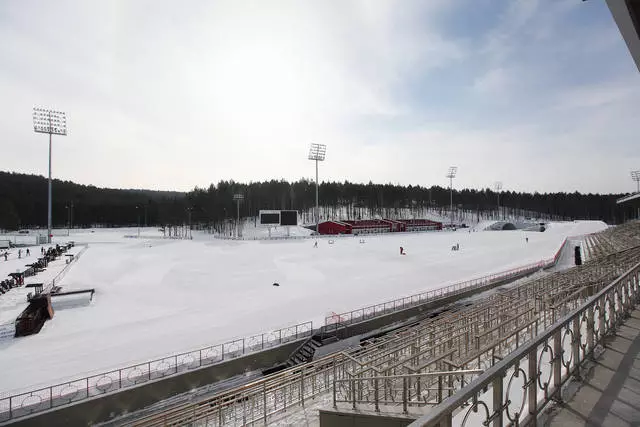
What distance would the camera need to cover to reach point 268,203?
112 m

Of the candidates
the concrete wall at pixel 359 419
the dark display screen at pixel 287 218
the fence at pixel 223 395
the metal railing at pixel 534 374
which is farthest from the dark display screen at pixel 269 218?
the metal railing at pixel 534 374

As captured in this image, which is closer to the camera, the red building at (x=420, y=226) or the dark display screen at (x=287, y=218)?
the dark display screen at (x=287, y=218)

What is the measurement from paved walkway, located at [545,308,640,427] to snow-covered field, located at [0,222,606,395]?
15.0m

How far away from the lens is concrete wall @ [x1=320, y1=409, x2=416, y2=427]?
5629 millimetres

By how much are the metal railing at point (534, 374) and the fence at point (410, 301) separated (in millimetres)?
13329

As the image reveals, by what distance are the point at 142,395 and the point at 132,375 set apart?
1126mm

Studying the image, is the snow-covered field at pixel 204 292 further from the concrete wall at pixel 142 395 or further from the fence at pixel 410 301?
the concrete wall at pixel 142 395

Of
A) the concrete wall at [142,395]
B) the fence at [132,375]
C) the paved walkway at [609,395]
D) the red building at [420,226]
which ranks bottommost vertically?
the concrete wall at [142,395]

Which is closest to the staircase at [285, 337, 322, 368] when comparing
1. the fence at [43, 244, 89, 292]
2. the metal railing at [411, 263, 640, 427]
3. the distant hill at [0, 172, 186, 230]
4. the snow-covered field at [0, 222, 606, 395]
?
the snow-covered field at [0, 222, 606, 395]

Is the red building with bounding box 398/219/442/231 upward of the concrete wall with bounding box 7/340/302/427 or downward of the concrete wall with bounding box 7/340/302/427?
upward

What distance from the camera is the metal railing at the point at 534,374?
1.99 m

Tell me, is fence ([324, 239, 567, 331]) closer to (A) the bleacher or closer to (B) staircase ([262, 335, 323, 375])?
(B) staircase ([262, 335, 323, 375])

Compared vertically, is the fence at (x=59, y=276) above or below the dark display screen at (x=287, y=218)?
below

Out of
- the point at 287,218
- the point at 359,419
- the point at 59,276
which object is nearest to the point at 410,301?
the point at 359,419
